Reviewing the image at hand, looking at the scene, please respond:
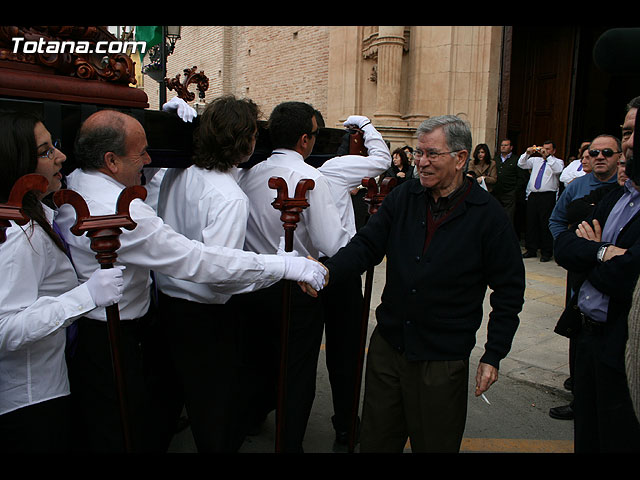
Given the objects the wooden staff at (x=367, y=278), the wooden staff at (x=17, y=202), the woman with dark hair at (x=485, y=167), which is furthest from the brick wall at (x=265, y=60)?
the wooden staff at (x=17, y=202)

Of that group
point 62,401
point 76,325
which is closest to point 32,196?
point 76,325

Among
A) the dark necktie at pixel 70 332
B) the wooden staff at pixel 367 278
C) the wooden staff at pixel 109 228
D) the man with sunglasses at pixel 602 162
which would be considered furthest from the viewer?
the man with sunglasses at pixel 602 162

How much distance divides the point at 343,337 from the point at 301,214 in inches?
36.9

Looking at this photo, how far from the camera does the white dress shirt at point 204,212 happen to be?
2459 millimetres

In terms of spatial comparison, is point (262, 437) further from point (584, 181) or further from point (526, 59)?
Result: point (526, 59)

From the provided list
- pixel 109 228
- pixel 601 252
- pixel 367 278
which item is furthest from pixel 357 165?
pixel 109 228

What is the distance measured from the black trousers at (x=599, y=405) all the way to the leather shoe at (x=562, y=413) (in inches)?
48.0

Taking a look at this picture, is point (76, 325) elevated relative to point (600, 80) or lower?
lower

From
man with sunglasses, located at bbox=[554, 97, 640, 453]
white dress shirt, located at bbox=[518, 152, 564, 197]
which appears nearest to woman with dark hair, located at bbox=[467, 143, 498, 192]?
white dress shirt, located at bbox=[518, 152, 564, 197]

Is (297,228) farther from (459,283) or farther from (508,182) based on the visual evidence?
(508,182)

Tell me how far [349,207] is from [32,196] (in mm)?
1931

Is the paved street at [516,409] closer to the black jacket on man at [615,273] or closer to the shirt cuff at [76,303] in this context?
the black jacket on man at [615,273]

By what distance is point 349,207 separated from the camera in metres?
3.36

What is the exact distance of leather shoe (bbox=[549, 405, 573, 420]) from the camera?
3.74 meters
